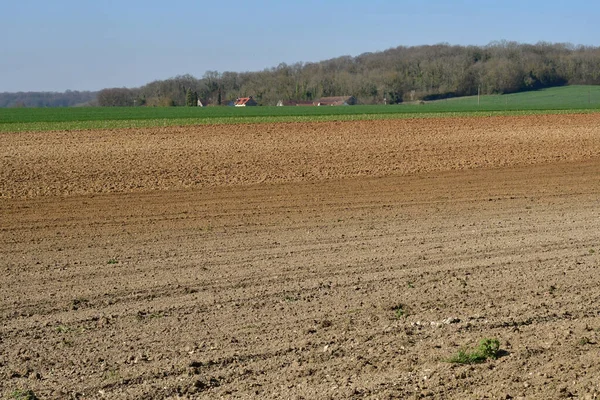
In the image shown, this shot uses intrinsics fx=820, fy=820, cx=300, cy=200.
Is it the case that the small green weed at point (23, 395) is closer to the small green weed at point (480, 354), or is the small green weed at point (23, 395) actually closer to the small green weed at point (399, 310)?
the small green weed at point (480, 354)

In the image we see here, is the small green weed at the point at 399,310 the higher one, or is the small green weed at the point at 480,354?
the small green weed at the point at 480,354

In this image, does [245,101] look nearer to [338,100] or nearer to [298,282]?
[338,100]

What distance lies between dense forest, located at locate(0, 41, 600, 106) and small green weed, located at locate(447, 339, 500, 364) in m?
118

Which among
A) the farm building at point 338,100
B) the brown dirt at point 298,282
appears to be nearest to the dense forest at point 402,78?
the farm building at point 338,100

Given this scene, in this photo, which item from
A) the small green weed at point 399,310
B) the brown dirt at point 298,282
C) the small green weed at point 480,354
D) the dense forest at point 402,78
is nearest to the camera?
the brown dirt at point 298,282

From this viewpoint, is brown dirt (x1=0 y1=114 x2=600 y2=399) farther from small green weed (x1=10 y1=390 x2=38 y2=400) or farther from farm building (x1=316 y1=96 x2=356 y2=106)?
farm building (x1=316 y1=96 x2=356 y2=106)

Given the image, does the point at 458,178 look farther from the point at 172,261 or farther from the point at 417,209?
the point at 172,261

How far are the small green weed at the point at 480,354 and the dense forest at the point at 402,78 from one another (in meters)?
118

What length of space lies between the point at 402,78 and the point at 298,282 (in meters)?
128

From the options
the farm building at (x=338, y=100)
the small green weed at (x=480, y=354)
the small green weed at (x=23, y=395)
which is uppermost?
the farm building at (x=338, y=100)

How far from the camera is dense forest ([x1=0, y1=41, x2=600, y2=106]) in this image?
126812 mm

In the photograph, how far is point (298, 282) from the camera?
928cm

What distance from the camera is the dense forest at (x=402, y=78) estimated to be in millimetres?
126812

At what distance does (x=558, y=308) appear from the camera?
7.96 meters
